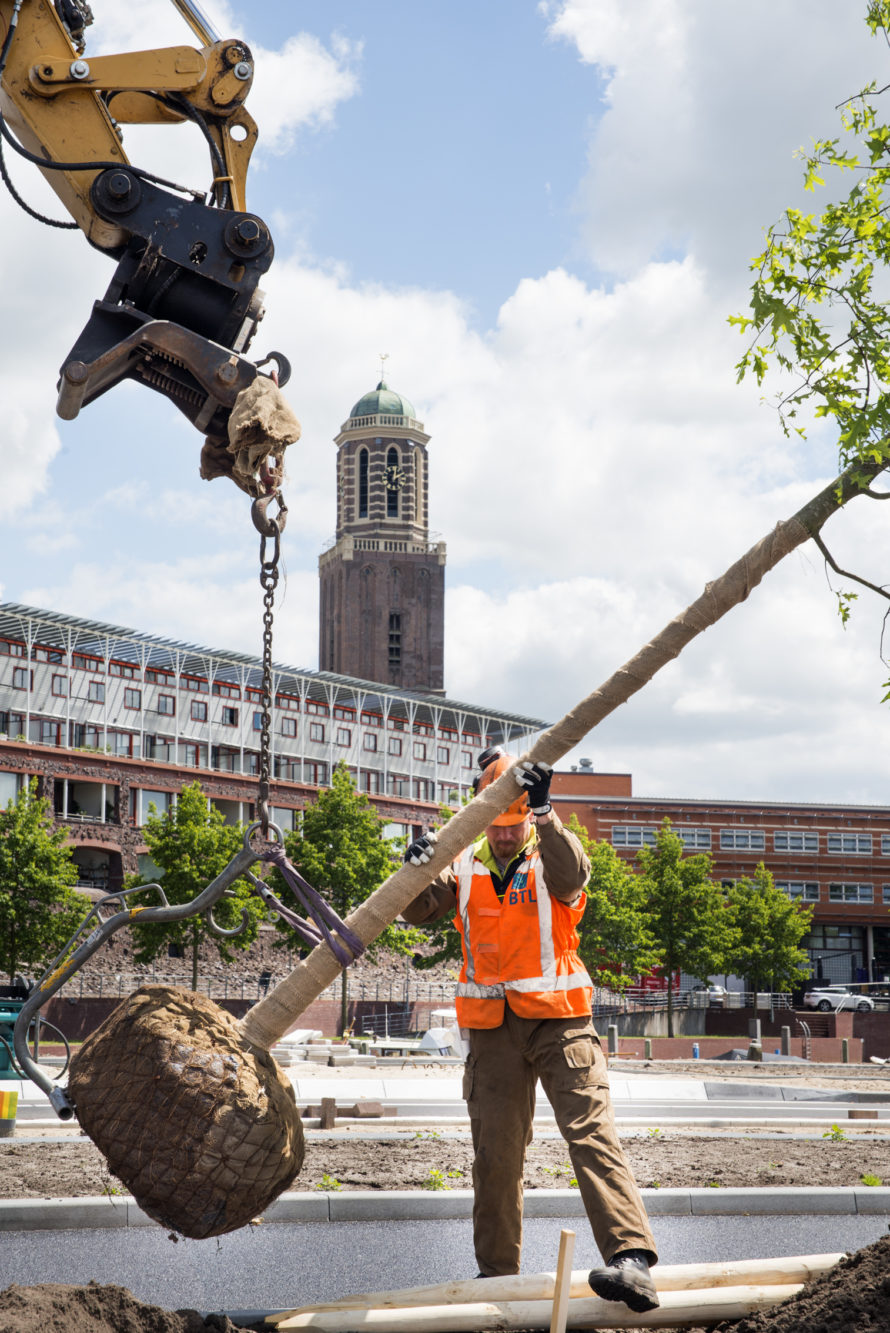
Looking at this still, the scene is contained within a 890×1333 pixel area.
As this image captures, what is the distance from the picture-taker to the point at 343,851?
120 feet

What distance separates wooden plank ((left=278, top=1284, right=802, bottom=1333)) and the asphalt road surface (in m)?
1.34

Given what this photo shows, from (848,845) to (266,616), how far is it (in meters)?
67.3

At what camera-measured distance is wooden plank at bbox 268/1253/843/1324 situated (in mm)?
3947

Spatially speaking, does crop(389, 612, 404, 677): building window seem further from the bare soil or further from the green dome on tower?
the bare soil

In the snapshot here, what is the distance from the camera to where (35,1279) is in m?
5.46

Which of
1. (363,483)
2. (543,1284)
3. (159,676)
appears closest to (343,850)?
(159,676)

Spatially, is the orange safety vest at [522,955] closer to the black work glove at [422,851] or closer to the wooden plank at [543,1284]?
the black work glove at [422,851]

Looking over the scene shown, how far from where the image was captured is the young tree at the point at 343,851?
1422 inches

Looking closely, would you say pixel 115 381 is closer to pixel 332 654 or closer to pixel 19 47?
pixel 19 47

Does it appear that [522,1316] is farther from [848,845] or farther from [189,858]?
[848,845]

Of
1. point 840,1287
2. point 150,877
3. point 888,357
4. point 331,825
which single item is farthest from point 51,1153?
point 150,877

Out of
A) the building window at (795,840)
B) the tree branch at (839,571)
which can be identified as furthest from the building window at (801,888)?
the tree branch at (839,571)

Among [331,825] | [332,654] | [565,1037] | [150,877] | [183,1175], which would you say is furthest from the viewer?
[332,654]

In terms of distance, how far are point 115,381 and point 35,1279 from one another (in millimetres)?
3628
